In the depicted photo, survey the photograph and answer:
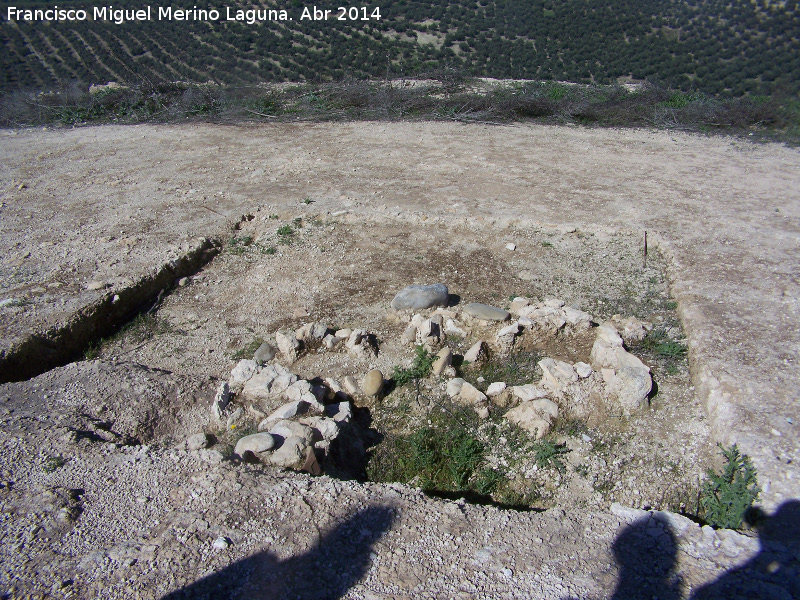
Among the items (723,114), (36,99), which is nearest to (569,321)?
(723,114)

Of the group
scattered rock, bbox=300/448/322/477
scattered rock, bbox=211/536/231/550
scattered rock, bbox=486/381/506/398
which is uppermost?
scattered rock, bbox=211/536/231/550

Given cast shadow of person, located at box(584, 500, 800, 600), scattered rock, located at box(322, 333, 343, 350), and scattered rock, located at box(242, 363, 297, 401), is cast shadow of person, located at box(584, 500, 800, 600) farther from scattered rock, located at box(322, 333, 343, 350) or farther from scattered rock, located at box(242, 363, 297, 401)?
scattered rock, located at box(322, 333, 343, 350)

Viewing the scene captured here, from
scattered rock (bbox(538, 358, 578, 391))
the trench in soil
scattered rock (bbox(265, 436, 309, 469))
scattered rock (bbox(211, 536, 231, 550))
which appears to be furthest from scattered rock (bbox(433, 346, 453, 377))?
scattered rock (bbox(211, 536, 231, 550))

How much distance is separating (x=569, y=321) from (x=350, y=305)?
2.03 m

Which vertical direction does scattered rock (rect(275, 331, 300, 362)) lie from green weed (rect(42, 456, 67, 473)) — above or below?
below

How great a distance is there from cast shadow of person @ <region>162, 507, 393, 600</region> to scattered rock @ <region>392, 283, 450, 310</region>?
2.57 meters

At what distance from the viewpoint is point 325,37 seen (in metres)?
19.0

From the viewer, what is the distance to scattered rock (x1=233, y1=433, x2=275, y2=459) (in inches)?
136

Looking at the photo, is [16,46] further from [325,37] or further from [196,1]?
[325,37]

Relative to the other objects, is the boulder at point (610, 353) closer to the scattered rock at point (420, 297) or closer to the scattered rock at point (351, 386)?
the scattered rock at point (420, 297)

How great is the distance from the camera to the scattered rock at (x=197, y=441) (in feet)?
11.8

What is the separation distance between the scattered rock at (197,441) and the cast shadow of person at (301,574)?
1.12 meters

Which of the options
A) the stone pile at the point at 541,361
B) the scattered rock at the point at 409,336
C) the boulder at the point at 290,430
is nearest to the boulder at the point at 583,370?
the stone pile at the point at 541,361

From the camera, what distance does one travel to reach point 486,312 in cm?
493
